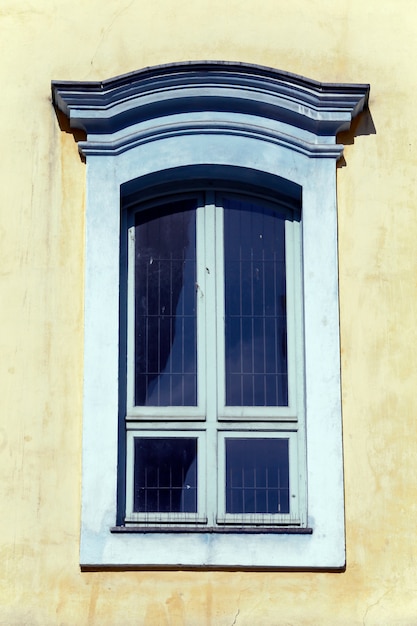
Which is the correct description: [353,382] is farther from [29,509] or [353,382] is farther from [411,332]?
[29,509]

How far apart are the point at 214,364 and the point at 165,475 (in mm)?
761

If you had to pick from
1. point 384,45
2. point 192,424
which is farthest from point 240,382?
point 384,45

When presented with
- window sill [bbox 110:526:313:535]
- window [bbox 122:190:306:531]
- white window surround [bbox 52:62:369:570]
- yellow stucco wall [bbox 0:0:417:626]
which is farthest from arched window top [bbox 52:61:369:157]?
window sill [bbox 110:526:313:535]

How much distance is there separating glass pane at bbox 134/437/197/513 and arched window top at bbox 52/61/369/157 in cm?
192

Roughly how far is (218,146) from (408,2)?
1651 mm

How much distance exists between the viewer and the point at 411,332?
9.41 metres

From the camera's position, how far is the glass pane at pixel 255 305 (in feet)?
31.2

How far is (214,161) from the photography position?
31.6 feet

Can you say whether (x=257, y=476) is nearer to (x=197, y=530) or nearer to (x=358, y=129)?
(x=197, y=530)

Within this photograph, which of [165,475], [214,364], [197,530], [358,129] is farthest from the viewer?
[358,129]

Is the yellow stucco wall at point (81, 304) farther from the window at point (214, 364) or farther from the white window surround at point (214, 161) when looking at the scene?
the window at point (214, 364)

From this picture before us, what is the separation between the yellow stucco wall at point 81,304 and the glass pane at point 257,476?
450 millimetres

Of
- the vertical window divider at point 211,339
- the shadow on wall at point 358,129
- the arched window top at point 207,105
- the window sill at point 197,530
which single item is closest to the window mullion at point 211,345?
the vertical window divider at point 211,339

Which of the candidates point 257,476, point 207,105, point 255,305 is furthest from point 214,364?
point 207,105
